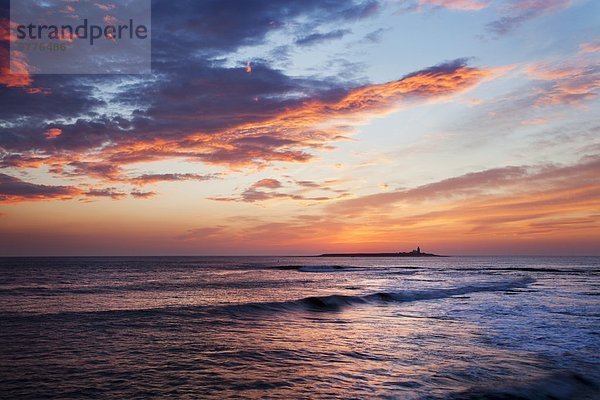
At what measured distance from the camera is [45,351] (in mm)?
14125

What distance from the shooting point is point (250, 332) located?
1842 centimetres

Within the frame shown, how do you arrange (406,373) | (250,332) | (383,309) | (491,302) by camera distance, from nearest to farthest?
(406,373) < (250,332) < (383,309) < (491,302)

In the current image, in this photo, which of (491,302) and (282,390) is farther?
(491,302)

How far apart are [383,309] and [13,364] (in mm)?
21005

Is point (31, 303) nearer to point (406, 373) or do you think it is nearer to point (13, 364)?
point (13, 364)

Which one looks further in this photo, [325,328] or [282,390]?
[325,328]

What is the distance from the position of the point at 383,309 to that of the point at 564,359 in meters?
14.5

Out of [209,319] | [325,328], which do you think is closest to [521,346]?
[325,328]

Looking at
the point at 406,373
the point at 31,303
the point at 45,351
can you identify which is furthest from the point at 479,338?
the point at 31,303

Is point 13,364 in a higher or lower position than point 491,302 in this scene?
higher

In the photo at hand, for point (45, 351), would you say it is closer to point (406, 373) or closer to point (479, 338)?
point (406, 373)

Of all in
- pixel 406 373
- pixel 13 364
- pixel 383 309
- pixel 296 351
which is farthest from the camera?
pixel 383 309

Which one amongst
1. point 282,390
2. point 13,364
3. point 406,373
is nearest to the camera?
point 282,390

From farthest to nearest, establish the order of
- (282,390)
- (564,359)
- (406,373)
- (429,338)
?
(429,338) < (564,359) < (406,373) < (282,390)
